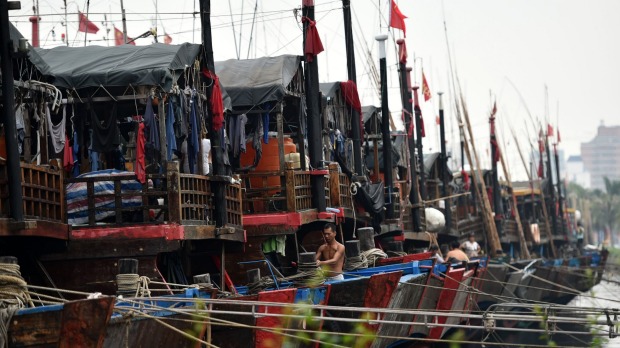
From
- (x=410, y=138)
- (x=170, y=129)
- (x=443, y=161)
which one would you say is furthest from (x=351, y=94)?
(x=443, y=161)

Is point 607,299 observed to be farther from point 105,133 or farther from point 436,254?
point 436,254

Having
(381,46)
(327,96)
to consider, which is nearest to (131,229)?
(327,96)

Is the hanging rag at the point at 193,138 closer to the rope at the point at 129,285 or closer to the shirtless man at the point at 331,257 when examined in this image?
the shirtless man at the point at 331,257

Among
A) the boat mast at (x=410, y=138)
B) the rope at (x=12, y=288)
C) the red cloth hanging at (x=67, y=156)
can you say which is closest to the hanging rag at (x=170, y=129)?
the red cloth hanging at (x=67, y=156)

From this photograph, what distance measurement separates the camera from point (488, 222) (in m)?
44.6

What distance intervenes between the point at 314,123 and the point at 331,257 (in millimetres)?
3439

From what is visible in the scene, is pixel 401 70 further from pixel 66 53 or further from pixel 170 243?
pixel 170 243

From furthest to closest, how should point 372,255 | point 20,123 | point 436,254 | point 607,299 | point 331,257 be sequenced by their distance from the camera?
point 436,254 < point 372,255 < point 331,257 < point 20,123 < point 607,299

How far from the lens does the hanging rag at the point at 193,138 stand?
778 inches

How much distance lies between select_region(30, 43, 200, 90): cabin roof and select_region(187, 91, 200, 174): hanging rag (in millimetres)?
570

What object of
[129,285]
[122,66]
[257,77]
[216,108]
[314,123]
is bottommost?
[129,285]

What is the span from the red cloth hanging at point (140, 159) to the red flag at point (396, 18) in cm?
1414

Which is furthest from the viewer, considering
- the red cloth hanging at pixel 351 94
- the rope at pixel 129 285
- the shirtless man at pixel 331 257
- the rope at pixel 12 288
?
the red cloth hanging at pixel 351 94

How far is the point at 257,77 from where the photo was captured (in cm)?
2456
